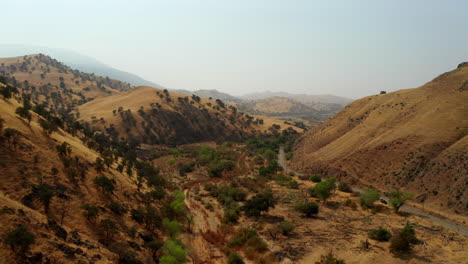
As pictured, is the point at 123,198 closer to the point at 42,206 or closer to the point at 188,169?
the point at 42,206

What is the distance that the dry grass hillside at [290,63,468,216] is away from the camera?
51.0 meters

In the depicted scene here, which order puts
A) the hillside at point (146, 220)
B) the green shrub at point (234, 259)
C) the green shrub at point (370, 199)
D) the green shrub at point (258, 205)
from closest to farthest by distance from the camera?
the hillside at point (146, 220), the green shrub at point (234, 259), the green shrub at point (258, 205), the green shrub at point (370, 199)

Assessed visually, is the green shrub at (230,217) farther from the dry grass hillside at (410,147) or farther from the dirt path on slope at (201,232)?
the dry grass hillside at (410,147)

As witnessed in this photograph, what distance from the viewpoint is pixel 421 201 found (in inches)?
1986

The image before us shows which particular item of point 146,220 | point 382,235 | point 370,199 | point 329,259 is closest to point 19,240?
point 146,220

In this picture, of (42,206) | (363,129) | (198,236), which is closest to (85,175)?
(42,206)

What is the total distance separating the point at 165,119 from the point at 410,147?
105488mm

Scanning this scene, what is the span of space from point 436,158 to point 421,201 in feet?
40.6

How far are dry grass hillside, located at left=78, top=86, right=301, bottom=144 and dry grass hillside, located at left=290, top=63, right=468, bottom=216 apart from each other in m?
58.1

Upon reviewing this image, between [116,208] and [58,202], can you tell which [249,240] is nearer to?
[116,208]

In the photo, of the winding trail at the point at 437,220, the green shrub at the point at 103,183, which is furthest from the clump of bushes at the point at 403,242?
the green shrub at the point at 103,183

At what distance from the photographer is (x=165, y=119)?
427 feet

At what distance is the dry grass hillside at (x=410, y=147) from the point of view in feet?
167

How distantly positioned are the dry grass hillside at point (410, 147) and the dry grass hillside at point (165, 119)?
58127mm
